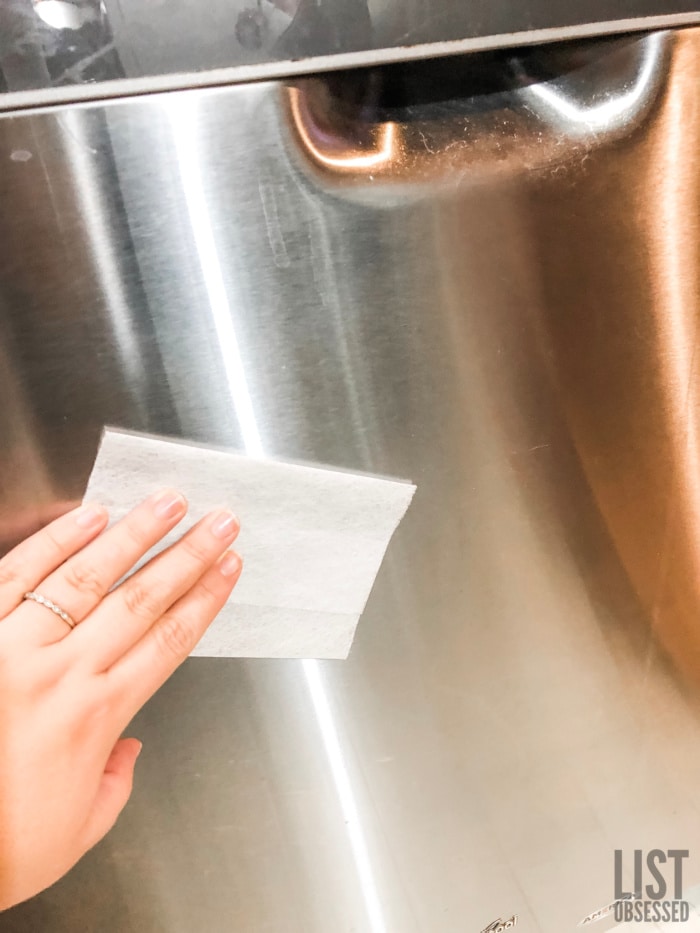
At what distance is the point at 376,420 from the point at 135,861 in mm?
370

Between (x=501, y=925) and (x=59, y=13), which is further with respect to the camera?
(x=501, y=925)

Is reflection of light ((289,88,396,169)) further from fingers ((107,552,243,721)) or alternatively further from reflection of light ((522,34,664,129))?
fingers ((107,552,243,721))

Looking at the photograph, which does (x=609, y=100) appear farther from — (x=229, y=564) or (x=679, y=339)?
(x=229, y=564)

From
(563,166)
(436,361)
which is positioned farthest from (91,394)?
(563,166)

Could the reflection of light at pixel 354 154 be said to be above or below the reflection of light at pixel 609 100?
below

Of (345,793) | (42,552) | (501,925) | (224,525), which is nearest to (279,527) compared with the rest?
(224,525)

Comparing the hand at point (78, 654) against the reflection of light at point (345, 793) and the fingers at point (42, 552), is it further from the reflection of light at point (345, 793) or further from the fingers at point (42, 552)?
the reflection of light at point (345, 793)

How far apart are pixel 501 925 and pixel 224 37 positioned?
777mm

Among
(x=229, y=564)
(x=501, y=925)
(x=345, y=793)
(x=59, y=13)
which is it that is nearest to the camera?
(x=59, y=13)

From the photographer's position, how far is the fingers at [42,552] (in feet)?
1.16

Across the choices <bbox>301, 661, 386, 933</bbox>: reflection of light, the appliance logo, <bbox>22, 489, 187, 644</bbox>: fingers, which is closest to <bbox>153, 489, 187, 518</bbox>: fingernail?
<bbox>22, 489, 187, 644</bbox>: fingers

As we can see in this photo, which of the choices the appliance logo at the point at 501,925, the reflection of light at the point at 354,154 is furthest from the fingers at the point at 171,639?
the appliance logo at the point at 501,925

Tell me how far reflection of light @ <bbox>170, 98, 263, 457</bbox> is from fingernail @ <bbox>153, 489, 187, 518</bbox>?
51mm

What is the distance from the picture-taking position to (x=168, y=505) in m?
0.36
